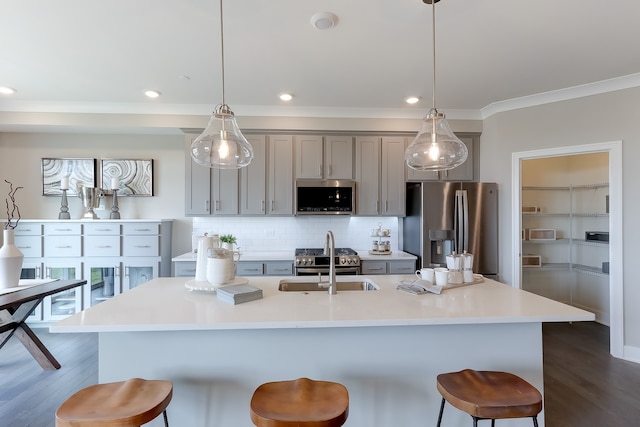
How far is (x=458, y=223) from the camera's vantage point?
3559 mm

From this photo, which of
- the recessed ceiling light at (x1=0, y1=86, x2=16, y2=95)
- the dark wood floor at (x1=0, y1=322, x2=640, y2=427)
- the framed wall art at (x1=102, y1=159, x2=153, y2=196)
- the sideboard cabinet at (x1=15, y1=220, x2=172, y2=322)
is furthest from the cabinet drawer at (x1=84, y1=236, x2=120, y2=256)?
the recessed ceiling light at (x1=0, y1=86, x2=16, y2=95)

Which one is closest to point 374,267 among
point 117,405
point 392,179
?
point 392,179

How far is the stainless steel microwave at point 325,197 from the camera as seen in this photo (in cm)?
383

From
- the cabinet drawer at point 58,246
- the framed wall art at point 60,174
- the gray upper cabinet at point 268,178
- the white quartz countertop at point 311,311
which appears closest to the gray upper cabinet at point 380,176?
the gray upper cabinet at point 268,178

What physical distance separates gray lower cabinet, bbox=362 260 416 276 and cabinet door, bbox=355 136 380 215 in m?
0.65

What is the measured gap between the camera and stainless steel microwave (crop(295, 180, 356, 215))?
3828 mm

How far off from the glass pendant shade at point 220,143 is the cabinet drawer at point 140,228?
2.15 metres

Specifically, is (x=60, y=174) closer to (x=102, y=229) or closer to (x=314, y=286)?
(x=102, y=229)

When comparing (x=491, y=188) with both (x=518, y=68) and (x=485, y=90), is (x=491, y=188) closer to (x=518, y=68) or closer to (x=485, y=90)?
(x=485, y=90)

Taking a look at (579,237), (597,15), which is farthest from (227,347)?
(579,237)

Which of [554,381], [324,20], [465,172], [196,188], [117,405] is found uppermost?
[324,20]

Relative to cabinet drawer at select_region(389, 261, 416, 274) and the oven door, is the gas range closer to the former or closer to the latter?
the oven door

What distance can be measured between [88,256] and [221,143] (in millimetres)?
2879

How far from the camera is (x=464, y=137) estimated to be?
398 cm
